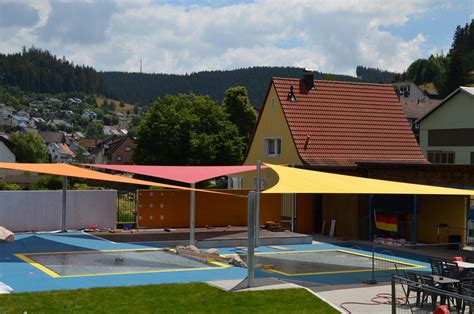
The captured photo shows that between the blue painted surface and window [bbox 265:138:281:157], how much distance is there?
36.9 ft

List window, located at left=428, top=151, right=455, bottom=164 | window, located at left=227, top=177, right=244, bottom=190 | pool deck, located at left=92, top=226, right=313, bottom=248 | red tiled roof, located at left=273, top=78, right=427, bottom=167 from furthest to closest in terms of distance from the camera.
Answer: window, located at left=428, top=151, right=455, bottom=164
window, located at left=227, top=177, right=244, bottom=190
red tiled roof, located at left=273, top=78, right=427, bottom=167
pool deck, located at left=92, top=226, right=313, bottom=248

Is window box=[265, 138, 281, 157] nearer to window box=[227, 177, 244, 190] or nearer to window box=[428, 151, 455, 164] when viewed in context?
window box=[227, 177, 244, 190]

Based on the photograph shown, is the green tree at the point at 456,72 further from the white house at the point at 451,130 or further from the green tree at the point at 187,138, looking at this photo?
the green tree at the point at 187,138

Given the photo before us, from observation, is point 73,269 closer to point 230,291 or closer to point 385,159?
point 230,291

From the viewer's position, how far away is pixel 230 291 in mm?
12594

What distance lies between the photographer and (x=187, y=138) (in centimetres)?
5481

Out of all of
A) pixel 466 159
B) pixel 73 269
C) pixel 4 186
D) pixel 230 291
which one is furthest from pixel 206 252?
pixel 466 159

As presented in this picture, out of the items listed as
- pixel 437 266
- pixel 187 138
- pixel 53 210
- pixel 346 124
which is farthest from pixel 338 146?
pixel 187 138

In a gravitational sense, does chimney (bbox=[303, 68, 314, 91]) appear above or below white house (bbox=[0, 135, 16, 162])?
above

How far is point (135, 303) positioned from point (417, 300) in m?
5.03

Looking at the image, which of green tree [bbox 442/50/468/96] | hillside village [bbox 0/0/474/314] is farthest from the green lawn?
green tree [bbox 442/50/468/96]

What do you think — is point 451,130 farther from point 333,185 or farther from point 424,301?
point 424,301

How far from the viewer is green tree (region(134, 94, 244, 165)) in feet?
177

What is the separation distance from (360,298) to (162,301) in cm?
397
